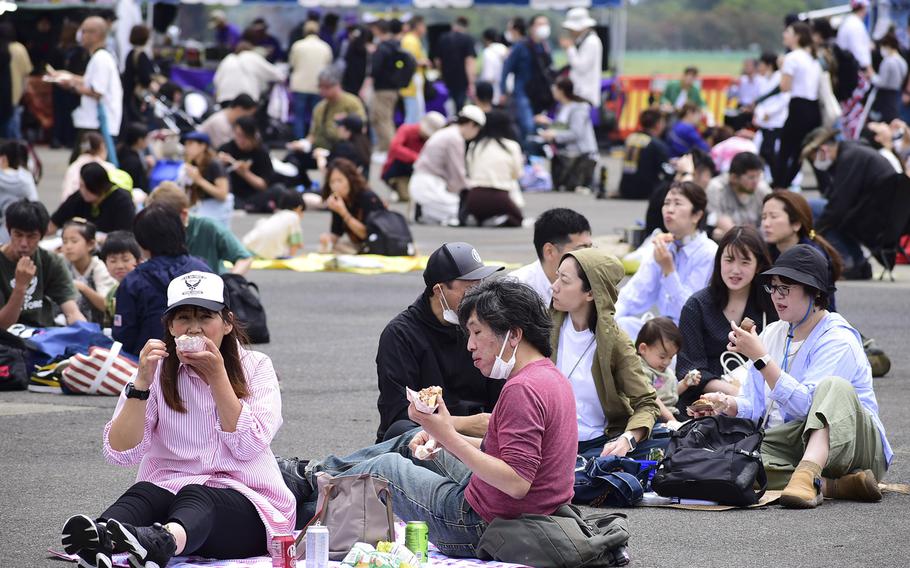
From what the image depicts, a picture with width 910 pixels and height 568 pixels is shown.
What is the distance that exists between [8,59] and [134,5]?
2.58 m

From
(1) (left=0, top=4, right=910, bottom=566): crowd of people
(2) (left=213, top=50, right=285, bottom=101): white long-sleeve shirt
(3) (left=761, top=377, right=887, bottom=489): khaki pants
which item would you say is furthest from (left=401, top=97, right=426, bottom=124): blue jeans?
(3) (left=761, top=377, right=887, bottom=489): khaki pants

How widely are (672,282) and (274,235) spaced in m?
6.43

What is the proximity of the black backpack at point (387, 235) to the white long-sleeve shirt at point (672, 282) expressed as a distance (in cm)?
558

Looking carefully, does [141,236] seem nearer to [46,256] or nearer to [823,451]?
[46,256]

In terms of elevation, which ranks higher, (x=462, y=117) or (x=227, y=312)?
(x=227, y=312)

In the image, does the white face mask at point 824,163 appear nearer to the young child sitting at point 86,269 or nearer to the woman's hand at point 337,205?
the woman's hand at point 337,205

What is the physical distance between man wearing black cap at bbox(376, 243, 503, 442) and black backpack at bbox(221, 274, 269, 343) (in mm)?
4072

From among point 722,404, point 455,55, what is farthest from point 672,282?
point 455,55

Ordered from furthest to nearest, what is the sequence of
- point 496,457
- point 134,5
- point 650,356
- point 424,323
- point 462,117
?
point 134,5 < point 462,117 < point 650,356 < point 424,323 < point 496,457

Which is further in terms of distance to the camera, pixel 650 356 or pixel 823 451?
pixel 650 356

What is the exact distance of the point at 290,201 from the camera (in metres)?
14.4

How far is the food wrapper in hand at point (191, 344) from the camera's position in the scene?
5.22 metres

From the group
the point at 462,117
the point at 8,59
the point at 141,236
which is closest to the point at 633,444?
the point at 141,236

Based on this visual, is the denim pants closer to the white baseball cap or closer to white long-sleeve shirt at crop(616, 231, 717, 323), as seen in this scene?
the white baseball cap
